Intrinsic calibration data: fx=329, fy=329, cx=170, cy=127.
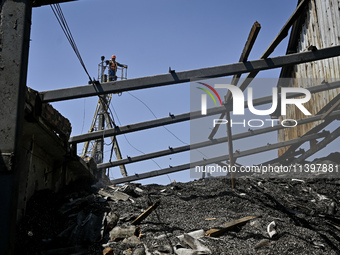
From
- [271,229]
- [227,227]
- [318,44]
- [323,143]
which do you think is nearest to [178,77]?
[227,227]

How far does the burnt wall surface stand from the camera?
668 cm

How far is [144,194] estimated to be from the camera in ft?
33.8

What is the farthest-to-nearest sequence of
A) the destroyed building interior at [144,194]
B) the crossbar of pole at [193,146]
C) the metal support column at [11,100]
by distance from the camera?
1. the crossbar of pole at [193,146]
2. the destroyed building interior at [144,194]
3. the metal support column at [11,100]

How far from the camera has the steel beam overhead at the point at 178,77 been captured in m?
7.42

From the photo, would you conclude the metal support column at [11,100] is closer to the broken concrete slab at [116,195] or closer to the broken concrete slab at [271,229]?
the broken concrete slab at [271,229]

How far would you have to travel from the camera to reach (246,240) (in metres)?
6.28

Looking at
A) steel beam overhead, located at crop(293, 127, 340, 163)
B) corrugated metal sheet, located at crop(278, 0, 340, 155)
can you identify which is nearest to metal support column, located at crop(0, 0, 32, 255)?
corrugated metal sheet, located at crop(278, 0, 340, 155)

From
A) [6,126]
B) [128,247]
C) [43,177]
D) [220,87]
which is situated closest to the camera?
[6,126]

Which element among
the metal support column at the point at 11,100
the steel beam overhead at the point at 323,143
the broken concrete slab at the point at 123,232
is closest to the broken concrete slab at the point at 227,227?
the broken concrete slab at the point at 123,232

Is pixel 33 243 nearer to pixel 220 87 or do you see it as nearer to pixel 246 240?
pixel 246 240

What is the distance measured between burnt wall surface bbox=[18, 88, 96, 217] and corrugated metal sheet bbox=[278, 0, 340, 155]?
29.5ft

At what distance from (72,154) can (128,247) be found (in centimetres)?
446

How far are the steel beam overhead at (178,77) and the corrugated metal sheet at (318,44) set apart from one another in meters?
3.85

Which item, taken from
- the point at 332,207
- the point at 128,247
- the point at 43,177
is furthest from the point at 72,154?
the point at 332,207
